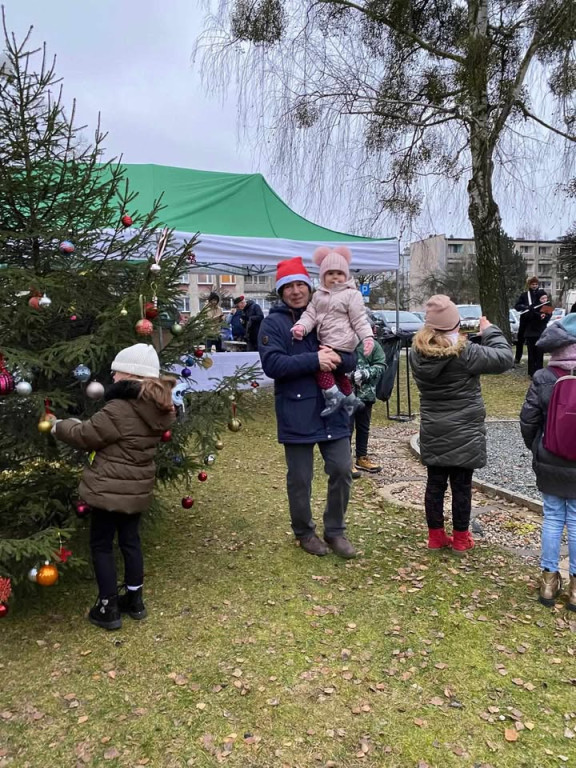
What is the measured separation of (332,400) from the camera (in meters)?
3.84

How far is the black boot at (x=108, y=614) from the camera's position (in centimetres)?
320

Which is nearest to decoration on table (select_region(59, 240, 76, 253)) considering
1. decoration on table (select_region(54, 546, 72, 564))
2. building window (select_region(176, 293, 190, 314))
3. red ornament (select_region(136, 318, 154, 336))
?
red ornament (select_region(136, 318, 154, 336))

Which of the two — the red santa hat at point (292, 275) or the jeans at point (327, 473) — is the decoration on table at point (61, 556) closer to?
the jeans at point (327, 473)

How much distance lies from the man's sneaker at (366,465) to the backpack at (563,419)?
3.14 m

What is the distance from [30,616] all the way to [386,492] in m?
3.48

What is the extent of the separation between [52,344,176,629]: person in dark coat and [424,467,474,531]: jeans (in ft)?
6.70

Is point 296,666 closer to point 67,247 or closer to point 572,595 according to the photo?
point 572,595

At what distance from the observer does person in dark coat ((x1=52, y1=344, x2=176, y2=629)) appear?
2930 mm

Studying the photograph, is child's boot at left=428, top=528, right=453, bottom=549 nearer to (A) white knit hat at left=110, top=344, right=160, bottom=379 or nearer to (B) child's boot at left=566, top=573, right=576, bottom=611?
(B) child's boot at left=566, top=573, right=576, bottom=611

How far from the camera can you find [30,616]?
333cm

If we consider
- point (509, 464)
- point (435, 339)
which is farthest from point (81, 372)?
point (509, 464)

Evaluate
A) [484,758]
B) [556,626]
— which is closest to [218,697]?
[484,758]

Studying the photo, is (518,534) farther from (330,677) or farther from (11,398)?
(11,398)

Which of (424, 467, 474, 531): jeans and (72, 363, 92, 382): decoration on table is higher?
(72, 363, 92, 382): decoration on table
